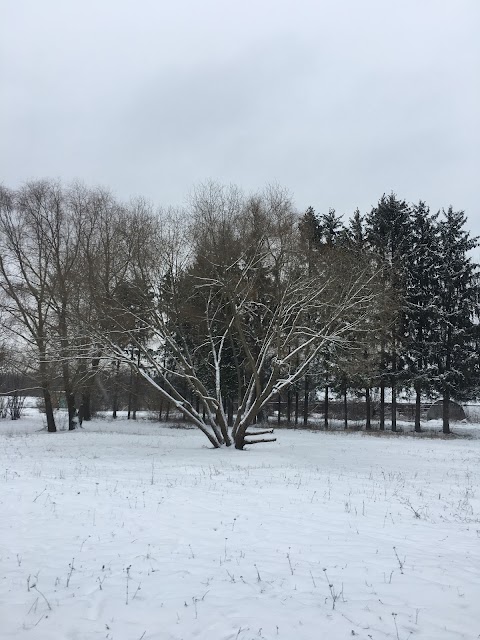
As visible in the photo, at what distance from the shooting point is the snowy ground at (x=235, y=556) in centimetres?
439

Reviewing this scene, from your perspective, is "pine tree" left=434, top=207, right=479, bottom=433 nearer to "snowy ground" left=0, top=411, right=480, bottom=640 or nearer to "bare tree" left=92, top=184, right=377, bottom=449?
"bare tree" left=92, top=184, right=377, bottom=449

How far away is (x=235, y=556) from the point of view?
620 cm

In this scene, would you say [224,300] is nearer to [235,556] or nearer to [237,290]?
[237,290]

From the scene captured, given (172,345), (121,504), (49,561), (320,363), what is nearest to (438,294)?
(320,363)

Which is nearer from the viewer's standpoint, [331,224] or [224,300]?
[224,300]

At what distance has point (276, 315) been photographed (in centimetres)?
2028

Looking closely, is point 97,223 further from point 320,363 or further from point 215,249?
point 320,363

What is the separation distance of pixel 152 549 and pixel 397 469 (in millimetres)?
10679

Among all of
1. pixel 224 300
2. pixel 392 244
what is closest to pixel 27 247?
pixel 224 300

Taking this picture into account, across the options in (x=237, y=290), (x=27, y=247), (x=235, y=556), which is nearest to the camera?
(x=235, y=556)

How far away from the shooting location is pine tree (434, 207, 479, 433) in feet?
109

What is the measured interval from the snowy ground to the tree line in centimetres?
825

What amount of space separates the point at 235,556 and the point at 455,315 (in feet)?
103

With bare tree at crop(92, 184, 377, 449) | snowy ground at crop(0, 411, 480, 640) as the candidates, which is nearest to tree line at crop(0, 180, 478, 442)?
bare tree at crop(92, 184, 377, 449)
